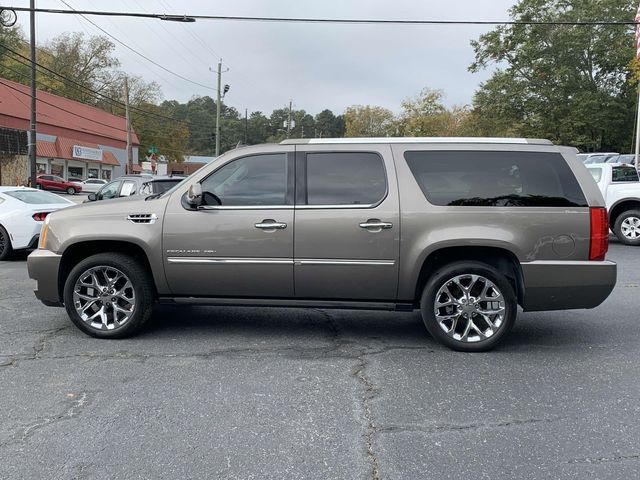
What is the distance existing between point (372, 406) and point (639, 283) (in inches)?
254

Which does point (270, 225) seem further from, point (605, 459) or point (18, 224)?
point (18, 224)

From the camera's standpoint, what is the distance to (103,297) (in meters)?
5.40

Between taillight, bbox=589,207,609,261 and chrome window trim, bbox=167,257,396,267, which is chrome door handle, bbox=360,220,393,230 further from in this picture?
taillight, bbox=589,207,609,261

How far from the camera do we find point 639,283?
337 inches

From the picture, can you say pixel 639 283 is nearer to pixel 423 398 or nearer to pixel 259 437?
pixel 423 398

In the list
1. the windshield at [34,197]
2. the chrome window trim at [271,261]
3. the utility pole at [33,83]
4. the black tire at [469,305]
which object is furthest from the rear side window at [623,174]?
the utility pole at [33,83]

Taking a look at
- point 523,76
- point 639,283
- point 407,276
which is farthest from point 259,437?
point 523,76

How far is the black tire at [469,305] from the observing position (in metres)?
4.98

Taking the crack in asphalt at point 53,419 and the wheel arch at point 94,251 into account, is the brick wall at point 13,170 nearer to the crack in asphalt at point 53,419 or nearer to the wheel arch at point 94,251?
the wheel arch at point 94,251

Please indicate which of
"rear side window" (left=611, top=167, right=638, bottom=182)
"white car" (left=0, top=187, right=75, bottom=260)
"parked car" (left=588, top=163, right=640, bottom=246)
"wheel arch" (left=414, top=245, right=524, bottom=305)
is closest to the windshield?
"white car" (left=0, top=187, right=75, bottom=260)

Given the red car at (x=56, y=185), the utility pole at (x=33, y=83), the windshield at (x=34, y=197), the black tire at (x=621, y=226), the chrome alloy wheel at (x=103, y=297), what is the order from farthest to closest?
the red car at (x=56, y=185) → the utility pole at (x=33, y=83) → the black tire at (x=621, y=226) → the windshield at (x=34, y=197) → the chrome alloy wheel at (x=103, y=297)

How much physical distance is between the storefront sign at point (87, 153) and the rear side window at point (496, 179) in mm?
51858

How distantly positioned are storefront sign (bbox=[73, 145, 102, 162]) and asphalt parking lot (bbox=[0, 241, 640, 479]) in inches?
1970

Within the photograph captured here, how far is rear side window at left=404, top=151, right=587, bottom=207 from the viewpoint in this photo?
4961 millimetres
